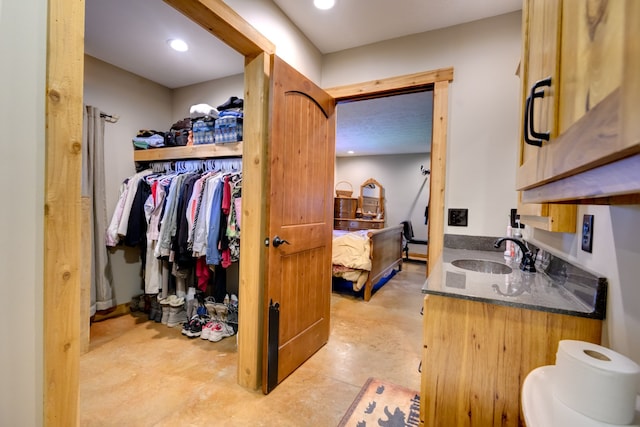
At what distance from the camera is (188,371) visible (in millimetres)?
2090

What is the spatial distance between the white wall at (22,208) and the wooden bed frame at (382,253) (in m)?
3.37

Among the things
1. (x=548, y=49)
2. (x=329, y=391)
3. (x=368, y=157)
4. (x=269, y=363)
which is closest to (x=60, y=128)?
(x=548, y=49)

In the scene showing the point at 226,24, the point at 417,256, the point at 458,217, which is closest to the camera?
the point at 226,24

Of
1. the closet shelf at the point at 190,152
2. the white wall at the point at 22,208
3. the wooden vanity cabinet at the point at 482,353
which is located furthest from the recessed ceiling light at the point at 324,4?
the wooden vanity cabinet at the point at 482,353

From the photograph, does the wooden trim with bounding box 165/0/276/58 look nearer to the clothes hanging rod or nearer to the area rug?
the clothes hanging rod

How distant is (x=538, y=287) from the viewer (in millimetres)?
1244

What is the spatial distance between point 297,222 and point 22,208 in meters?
1.43

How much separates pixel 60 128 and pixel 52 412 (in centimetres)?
88

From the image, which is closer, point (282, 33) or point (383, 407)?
point (383, 407)

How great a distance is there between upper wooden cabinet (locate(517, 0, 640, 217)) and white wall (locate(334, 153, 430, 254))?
6.59m

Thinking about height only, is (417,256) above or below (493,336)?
below

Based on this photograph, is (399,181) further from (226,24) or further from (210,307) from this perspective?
(226,24)

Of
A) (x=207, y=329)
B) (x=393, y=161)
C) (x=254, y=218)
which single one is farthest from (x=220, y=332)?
(x=393, y=161)

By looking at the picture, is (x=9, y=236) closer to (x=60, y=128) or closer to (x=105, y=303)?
(x=60, y=128)
